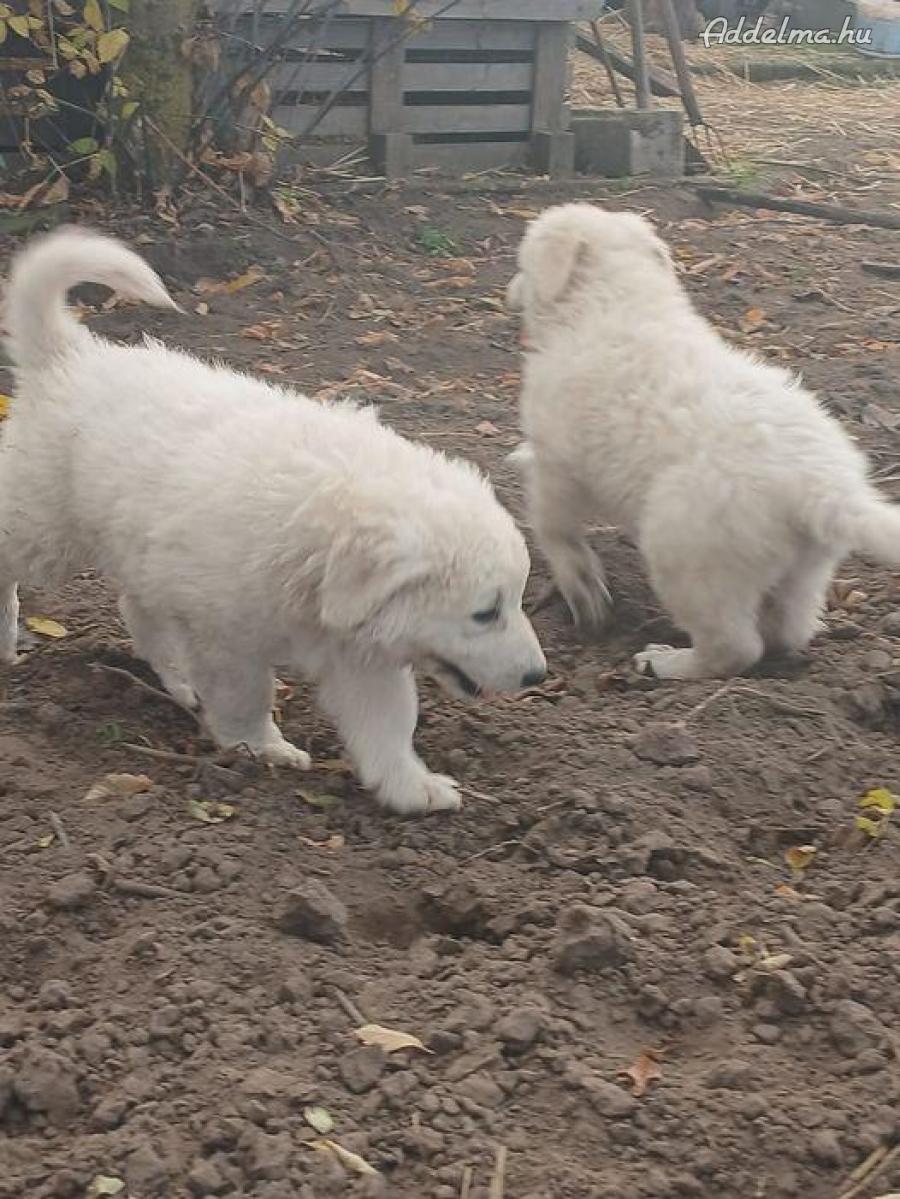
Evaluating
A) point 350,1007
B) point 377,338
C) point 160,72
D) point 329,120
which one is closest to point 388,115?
point 329,120

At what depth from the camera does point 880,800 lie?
3.80m

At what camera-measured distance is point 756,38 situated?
1925 centimetres

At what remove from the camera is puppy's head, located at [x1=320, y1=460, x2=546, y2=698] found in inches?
135

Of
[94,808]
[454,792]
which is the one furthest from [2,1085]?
[454,792]

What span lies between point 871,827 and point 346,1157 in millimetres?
1695

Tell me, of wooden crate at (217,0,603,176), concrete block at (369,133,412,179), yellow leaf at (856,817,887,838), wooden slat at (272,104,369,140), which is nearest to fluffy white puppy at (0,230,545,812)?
yellow leaf at (856,817,887,838)

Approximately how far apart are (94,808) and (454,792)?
85cm

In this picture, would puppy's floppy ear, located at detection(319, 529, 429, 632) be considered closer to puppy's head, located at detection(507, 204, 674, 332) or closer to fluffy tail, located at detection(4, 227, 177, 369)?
fluffy tail, located at detection(4, 227, 177, 369)

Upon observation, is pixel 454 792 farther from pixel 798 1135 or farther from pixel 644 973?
pixel 798 1135

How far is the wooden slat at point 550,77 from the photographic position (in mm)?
11156

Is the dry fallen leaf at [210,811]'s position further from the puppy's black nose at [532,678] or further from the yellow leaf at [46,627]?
the yellow leaf at [46,627]

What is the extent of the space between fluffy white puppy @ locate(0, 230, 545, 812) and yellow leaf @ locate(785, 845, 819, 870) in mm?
708

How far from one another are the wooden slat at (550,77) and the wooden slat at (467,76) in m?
0.09

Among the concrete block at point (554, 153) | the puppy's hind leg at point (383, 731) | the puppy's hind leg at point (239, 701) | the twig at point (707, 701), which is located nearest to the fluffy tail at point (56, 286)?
the puppy's hind leg at point (239, 701)
